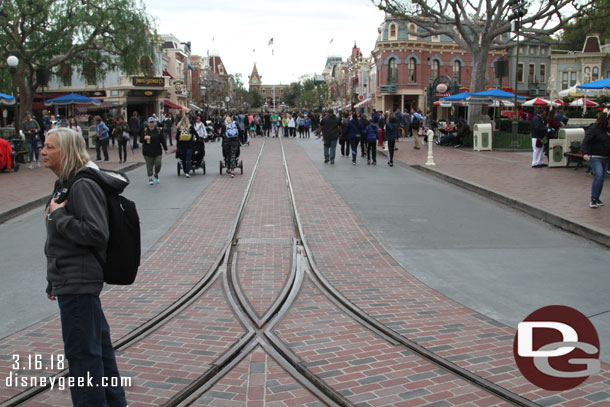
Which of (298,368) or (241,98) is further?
(241,98)

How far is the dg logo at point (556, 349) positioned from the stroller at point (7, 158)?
15.9 meters

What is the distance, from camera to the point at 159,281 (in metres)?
6.54

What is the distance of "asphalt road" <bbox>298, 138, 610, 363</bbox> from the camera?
5.77 m

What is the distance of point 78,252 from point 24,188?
1191cm

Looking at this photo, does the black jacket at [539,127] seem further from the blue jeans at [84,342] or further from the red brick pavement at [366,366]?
the blue jeans at [84,342]

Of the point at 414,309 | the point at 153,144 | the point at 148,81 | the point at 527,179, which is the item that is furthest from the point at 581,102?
the point at 148,81

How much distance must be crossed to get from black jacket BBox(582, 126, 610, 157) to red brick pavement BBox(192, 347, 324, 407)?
25.6 feet

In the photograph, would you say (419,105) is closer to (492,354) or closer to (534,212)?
(534,212)

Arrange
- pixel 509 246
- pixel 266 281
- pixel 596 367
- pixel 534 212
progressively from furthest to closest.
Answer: pixel 534 212 < pixel 509 246 < pixel 266 281 < pixel 596 367

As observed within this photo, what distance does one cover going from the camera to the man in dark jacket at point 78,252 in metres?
3.10

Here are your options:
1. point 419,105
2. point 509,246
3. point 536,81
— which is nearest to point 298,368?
point 509,246

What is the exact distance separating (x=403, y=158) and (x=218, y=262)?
1488 cm

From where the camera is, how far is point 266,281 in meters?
6.47

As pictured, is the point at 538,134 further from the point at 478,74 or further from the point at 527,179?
the point at 478,74
